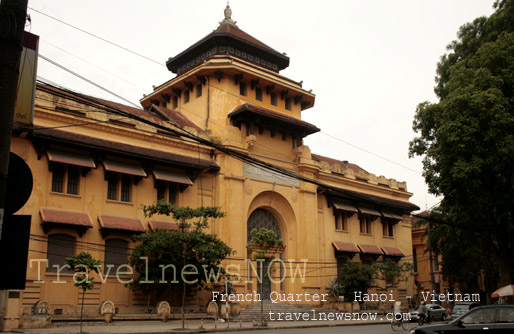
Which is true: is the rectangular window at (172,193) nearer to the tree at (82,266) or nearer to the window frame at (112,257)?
the window frame at (112,257)

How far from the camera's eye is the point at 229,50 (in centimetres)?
3925

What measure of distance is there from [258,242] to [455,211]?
10.3 meters

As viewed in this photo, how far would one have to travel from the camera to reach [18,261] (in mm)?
4750

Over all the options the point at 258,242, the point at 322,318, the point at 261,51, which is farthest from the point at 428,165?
the point at 261,51

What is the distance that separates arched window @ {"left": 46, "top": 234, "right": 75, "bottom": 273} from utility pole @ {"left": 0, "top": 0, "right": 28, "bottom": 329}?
2197 cm

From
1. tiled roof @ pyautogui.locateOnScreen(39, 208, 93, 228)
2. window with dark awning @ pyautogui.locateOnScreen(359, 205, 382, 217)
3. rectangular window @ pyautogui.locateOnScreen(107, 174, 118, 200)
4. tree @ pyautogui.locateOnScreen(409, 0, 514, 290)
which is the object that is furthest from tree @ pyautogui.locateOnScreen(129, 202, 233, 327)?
window with dark awning @ pyautogui.locateOnScreen(359, 205, 382, 217)

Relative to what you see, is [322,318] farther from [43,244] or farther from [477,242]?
[43,244]

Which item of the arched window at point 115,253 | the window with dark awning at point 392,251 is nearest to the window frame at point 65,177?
the arched window at point 115,253

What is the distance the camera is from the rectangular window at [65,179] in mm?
26172

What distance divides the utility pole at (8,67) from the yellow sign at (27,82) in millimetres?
598

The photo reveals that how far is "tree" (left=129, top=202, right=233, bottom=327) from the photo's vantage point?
25.7 meters

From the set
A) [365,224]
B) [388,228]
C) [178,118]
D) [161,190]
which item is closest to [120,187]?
[161,190]

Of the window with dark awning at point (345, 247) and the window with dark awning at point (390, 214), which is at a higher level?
the window with dark awning at point (390, 214)

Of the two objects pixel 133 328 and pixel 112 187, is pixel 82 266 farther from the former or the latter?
pixel 112 187
